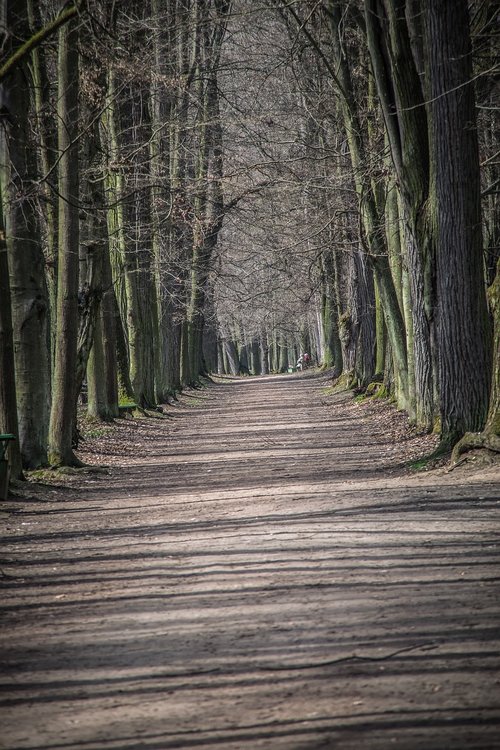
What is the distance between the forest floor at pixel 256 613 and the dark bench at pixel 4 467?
21cm

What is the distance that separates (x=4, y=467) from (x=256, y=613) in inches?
261

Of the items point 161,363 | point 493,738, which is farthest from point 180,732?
point 161,363

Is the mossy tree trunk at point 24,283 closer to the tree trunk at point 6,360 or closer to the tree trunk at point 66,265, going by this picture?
the tree trunk at point 66,265

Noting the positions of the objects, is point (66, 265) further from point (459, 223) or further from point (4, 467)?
point (459, 223)

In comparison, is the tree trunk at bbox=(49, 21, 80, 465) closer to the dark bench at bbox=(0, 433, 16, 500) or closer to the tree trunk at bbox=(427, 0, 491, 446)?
the dark bench at bbox=(0, 433, 16, 500)

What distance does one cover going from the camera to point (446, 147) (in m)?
13.3

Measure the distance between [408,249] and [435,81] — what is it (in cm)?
407

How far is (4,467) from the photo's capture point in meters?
12.1

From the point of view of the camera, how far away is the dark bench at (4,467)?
A: 39.2ft

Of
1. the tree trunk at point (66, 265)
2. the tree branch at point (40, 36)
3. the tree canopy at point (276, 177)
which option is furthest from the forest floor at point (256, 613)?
A: the tree branch at point (40, 36)

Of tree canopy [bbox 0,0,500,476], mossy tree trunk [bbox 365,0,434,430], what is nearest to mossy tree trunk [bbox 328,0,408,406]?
tree canopy [bbox 0,0,500,476]

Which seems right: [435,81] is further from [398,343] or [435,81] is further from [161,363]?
[161,363]

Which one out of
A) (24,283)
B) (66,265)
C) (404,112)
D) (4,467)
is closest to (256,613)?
(4,467)

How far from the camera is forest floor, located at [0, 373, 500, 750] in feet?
14.1
